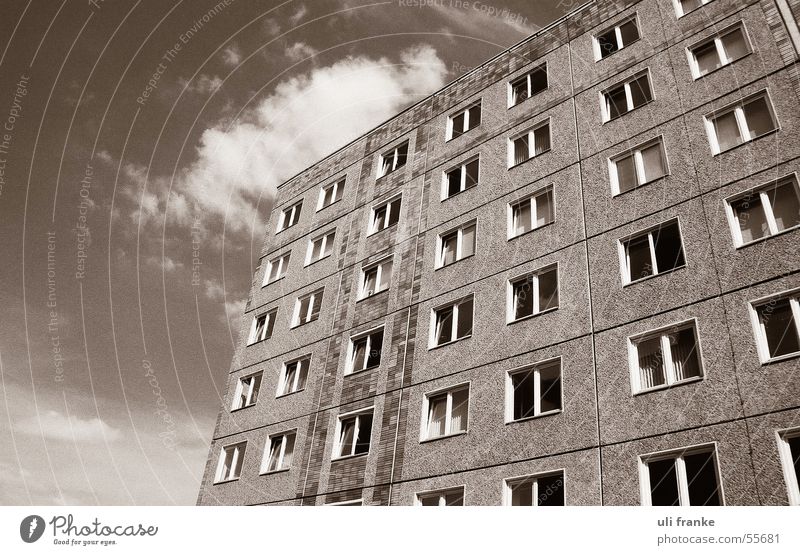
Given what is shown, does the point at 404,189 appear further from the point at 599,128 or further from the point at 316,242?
the point at 599,128

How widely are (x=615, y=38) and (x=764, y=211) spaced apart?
11.0m

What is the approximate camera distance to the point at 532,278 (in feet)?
72.4

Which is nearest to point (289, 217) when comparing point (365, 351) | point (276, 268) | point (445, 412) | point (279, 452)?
point (276, 268)

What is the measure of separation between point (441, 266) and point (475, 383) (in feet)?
19.1

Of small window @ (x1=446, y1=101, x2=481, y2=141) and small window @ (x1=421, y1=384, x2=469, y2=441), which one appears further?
small window @ (x1=446, y1=101, x2=481, y2=141)

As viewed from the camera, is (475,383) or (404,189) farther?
(404,189)

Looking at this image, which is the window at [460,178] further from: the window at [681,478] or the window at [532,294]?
the window at [681,478]

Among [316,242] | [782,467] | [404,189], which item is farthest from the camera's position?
[316,242]

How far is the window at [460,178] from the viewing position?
2733cm

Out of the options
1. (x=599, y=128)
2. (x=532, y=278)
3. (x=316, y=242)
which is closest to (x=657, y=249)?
(x=532, y=278)

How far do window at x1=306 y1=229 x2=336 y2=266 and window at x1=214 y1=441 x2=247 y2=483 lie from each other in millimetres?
9267

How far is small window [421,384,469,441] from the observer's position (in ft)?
69.4

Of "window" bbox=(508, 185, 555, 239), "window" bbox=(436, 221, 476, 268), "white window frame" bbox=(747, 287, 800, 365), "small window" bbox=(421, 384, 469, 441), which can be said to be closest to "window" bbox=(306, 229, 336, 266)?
"window" bbox=(436, 221, 476, 268)

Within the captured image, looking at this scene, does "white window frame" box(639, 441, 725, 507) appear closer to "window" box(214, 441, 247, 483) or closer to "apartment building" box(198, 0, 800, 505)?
"apartment building" box(198, 0, 800, 505)
